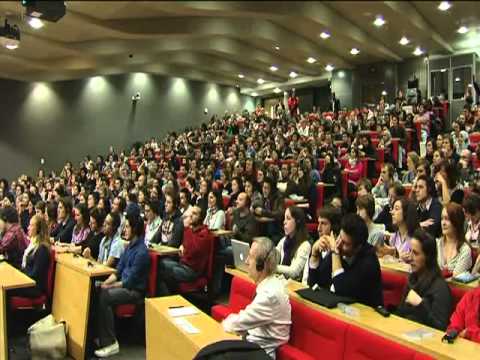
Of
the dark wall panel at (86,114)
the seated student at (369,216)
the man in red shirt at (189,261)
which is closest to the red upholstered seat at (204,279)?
the man in red shirt at (189,261)

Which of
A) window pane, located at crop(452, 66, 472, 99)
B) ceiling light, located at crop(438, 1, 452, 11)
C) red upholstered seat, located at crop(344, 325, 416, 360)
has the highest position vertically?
window pane, located at crop(452, 66, 472, 99)

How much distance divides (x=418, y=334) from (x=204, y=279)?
9.77ft

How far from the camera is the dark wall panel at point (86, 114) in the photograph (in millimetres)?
14328

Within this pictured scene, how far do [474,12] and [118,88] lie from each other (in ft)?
54.9

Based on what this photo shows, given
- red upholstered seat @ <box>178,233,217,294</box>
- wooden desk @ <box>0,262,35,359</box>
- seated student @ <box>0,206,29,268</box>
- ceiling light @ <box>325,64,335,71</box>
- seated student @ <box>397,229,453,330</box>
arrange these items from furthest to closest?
ceiling light @ <box>325,64,335,71</box>, seated student @ <box>0,206,29,268</box>, red upholstered seat @ <box>178,233,217,294</box>, wooden desk @ <box>0,262,35,359</box>, seated student @ <box>397,229,453,330</box>

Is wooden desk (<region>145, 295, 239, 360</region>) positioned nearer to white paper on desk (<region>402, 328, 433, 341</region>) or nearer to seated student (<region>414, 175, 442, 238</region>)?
white paper on desk (<region>402, 328, 433, 341</region>)

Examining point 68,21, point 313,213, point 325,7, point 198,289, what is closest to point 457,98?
point 313,213

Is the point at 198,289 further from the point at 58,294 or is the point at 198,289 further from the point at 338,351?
the point at 338,351

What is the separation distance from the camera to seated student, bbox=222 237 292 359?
2586 mm

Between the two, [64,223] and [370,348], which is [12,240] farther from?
[370,348]

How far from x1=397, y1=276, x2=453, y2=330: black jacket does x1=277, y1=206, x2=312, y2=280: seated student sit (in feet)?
3.46

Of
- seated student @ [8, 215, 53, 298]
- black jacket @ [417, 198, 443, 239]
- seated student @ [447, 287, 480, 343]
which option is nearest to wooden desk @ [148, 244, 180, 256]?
seated student @ [8, 215, 53, 298]

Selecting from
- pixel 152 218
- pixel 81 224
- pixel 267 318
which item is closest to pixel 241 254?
pixel 267 318

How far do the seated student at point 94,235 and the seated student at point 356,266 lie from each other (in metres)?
2.87
